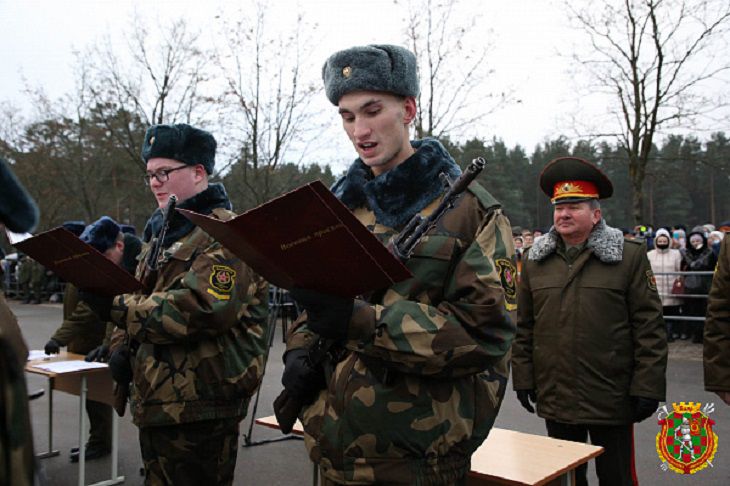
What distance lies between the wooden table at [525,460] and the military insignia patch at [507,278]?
999 mm

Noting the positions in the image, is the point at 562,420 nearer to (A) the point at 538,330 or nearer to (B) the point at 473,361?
(A) the point at 538,330

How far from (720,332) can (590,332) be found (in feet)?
2.43

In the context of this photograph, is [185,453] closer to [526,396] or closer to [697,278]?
[526,396]

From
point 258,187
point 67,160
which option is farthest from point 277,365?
point 67,160

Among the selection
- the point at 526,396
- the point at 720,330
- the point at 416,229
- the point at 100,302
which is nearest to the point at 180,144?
the point at 100,302

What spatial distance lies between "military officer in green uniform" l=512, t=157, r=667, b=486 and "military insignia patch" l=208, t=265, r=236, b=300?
1823 millimetres

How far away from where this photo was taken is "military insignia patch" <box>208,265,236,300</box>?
3.21 meters

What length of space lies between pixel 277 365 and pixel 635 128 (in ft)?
32.5

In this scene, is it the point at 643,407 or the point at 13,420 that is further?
the point at 643,407

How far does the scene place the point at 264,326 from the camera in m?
3.70

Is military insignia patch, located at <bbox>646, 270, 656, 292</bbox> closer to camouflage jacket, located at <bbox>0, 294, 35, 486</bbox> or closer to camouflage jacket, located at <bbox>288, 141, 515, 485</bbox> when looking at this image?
camouflage jacket, located at <bbox>288, 141, 515, 485</bbox>

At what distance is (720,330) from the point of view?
3.67 metres

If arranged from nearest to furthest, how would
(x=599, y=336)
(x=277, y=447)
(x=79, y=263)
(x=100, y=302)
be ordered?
(x=79, y=263), (x=100, y=302), (x=599, y=336), (x=277, y=447)

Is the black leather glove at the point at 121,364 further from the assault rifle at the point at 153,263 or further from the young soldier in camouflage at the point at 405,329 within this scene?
the young soldier in camouflage at the point at 405,329
